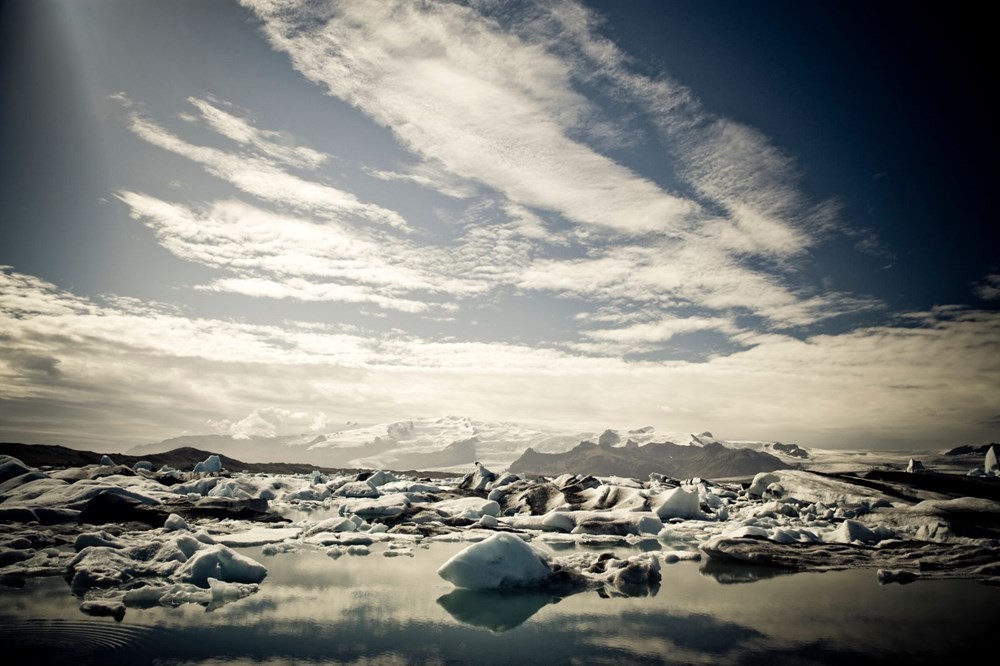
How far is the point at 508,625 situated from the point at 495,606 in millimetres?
1060

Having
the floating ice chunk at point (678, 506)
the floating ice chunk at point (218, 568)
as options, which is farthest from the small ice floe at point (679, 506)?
the floating ice chunk at point (218, 568)

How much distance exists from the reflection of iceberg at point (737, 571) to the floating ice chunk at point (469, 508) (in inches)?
381

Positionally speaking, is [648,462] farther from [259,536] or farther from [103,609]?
[103,609]

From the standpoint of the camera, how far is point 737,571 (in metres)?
10.4

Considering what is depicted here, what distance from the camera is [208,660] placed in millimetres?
4906

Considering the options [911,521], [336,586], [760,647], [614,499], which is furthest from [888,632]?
[614,499]

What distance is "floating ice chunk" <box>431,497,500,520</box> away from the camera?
19.1 meters

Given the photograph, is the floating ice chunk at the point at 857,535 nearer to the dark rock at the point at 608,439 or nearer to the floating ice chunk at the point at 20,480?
the floating ice chunk at the point at 20,480

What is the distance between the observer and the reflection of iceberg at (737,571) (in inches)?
379

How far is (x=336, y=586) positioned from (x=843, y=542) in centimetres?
1273

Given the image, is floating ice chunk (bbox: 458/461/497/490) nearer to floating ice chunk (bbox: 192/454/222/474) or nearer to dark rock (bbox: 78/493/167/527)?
floating ice chunk (bbox: 192/454/222/474)

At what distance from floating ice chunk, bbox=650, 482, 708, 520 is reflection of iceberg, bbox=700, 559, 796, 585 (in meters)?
9.05

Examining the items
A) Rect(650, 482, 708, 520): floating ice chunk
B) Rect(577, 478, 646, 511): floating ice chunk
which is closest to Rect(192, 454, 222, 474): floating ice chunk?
Rect(577, 478, 646, 511): floating ice chunk

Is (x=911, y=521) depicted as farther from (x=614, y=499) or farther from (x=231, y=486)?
(x=231, y=486)
